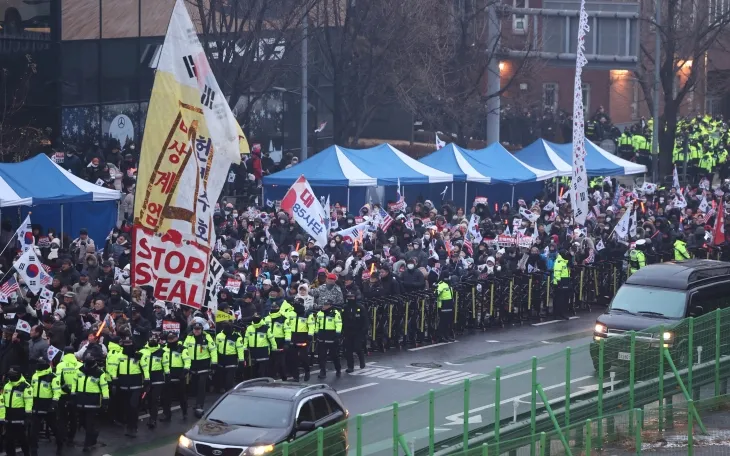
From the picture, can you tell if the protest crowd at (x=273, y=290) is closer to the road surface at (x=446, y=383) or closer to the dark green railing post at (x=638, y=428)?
the road surface at (x=446, y=383)

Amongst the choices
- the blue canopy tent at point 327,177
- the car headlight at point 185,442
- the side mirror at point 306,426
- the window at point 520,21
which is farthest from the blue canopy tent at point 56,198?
the window at point 520,21

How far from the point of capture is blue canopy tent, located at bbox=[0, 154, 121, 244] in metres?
A: 27.1

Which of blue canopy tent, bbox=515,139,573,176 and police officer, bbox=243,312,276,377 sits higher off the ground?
blue canopy tent, bbox=515,139,573,176

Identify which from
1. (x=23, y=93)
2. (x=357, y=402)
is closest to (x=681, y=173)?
(x=23, y=93)

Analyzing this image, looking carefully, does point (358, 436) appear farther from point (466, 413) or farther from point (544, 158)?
point (544, 158)

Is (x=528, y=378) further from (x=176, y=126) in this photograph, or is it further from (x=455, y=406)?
(x=176, y=126)

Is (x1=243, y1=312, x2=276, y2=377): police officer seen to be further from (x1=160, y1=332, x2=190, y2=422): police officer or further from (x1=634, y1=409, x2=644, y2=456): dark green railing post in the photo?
(x1=634, y1=409, x2=644, y2=456): dark green railing post

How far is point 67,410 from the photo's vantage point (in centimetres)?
1892

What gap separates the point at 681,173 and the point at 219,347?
105 feet

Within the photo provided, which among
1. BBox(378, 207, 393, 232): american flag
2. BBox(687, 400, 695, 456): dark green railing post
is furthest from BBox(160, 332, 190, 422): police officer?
BBox(378, 207, 393, 232): american flag

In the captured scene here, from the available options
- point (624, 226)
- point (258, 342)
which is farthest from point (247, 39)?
point (258, 342)

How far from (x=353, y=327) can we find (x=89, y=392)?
6.33 m

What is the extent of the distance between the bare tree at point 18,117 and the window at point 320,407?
61.1ft

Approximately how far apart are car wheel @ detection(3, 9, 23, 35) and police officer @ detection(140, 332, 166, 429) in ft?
57.5
